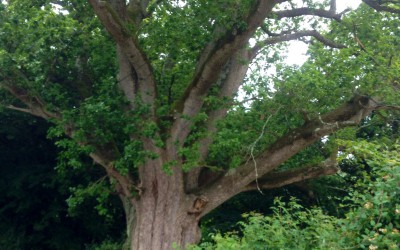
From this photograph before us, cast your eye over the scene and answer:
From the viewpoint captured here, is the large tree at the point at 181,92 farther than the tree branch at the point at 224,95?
No

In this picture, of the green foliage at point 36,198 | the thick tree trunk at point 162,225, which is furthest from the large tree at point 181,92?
the green foliage at point 36,198

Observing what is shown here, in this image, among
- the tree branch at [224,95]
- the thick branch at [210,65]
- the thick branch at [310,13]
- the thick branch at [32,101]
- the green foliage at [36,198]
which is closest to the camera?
the thick branch at [210,65]

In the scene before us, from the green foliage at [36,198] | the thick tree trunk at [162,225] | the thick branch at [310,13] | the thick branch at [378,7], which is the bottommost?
the thick tree trunk at [162,225]

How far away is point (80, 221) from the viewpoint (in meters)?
18.6

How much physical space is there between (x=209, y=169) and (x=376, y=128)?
6.05 metres

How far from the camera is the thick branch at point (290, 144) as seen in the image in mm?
11328

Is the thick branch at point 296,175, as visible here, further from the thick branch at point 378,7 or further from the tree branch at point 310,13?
the tree branch at point 310,13

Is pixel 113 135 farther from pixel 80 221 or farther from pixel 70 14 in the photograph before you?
pixel 80 221

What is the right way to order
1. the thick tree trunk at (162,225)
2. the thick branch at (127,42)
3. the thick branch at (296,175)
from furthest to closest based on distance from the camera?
the thick branch at (296,175), the thick tree trunk at (162,225), the thick branch at (127,42)

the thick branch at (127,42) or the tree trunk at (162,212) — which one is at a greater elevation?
the thick branch at (127,42)

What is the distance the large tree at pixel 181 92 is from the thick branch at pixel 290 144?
2 centimetres

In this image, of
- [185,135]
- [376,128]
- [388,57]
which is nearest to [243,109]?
[185,135]

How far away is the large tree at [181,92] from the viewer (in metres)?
11.5

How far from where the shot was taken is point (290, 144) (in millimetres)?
11727
